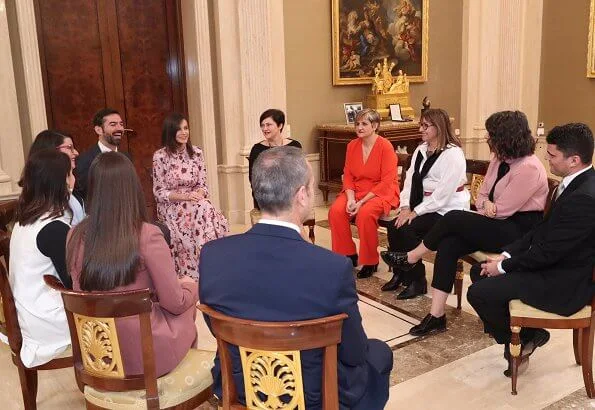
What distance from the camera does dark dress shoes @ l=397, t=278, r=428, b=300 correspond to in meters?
4.45

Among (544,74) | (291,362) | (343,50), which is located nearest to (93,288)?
(291,362)

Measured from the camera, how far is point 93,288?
225 cm

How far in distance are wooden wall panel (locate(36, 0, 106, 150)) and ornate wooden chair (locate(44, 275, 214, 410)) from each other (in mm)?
4406

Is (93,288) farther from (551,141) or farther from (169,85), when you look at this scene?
(169,85)

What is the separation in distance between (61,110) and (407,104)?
4531 millimetres

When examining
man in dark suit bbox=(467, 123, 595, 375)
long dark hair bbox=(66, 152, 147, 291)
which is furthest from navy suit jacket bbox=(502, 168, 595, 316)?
long dark hair bbox=(66, 152, 147, 291)

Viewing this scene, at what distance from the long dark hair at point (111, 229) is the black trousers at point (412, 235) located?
2.64 meters

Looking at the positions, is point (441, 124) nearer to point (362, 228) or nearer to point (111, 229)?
point (362, 228)

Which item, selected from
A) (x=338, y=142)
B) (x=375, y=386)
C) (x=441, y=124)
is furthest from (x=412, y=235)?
(x=338, y=142)

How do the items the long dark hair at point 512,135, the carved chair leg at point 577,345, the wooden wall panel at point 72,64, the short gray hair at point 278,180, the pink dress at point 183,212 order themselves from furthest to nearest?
the wooden wall panel at point 72,64
the pink dress at point 183,212
the long dark hair at point 512,135
the carved chair leg at point 577,345
the short gray hair at point 278,180

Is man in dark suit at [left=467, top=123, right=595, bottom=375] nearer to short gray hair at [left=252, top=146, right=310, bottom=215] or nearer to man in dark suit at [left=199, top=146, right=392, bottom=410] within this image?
man in dark suit at [left=199, top=146, right=392, bottom=410]

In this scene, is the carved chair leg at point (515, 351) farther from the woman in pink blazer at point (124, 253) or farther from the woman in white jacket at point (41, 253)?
the woman in white jacket at point (41, 253)

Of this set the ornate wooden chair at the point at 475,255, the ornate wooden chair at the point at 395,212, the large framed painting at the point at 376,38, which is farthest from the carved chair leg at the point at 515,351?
the large framed painting at the point at 376,38

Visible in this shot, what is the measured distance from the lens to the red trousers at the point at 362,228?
4785 millimetres
